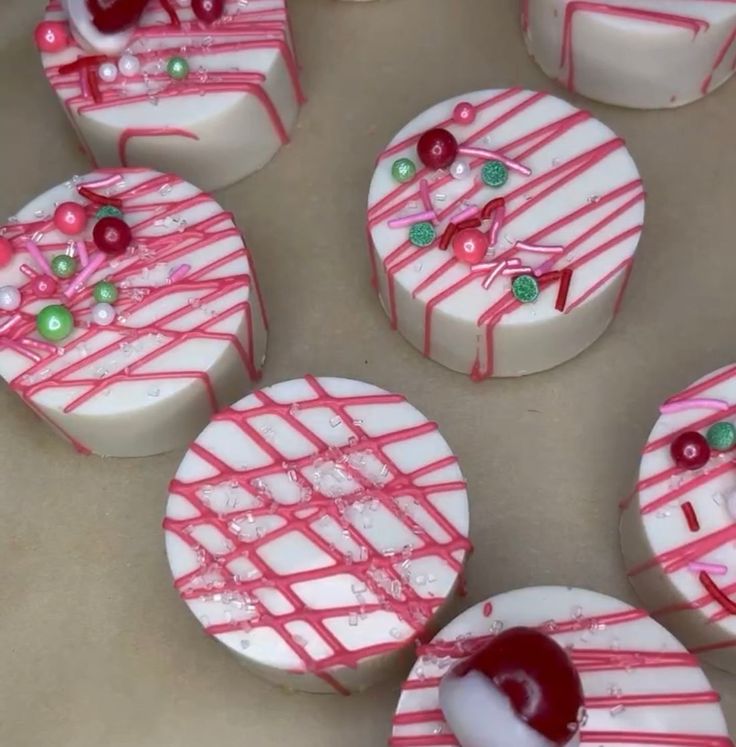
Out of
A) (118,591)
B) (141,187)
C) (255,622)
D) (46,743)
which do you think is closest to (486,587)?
(255,622)

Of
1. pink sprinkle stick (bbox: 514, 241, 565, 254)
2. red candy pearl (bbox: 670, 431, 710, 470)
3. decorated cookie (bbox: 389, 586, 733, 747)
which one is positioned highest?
pink sprinkle stick (bbox: 514, 241, 565, 254)

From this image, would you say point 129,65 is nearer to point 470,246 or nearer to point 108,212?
point 108,212

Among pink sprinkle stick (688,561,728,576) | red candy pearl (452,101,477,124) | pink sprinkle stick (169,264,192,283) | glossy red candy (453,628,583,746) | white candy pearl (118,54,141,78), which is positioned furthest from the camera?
white candy pearl (118,54,141,78)

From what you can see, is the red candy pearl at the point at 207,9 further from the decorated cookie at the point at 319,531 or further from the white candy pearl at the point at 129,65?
the decorated cookie at the point at 319,531

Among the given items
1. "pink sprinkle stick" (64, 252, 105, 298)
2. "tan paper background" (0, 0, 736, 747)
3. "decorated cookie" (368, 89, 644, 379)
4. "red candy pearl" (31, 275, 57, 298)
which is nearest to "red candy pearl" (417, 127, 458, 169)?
"decorated cookie" (368, 89, 644, 379)

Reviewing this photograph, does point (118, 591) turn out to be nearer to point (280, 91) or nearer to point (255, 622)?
point (255, 622)

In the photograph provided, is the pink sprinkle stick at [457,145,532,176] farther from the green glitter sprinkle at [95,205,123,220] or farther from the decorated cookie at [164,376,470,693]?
the green glitter sprinkle at [95,205,123,220]

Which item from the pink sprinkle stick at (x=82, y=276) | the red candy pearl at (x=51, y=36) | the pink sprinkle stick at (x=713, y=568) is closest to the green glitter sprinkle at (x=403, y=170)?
the pink sprinkle stick at (x=82, y=276)
